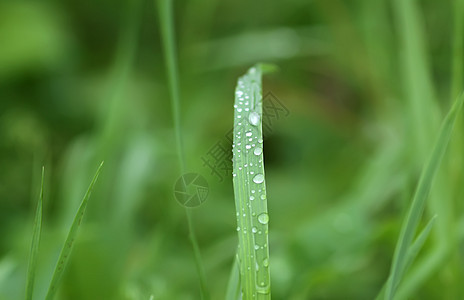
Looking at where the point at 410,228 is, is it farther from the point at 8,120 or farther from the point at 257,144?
the point at 8,120

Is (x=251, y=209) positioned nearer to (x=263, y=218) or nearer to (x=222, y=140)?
(x=263, y=218)

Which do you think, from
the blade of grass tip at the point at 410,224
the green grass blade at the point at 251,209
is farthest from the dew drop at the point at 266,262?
the blade of grass tip at the point at 410,224

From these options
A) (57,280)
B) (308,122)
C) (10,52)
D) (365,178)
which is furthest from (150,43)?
(57,280)

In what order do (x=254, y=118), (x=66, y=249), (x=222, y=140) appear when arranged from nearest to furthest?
(x=66, y=249)
(x=254, y=118)
(x=222, y=140)

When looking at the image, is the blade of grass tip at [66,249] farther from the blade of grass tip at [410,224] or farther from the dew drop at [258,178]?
the blade of grass tip at [410,224]

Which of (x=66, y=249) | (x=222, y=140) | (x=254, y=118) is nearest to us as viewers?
(x=66, y=249)

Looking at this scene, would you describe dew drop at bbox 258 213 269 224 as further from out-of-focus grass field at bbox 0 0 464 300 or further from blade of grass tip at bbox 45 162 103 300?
out-of-focus grass field at bbox 0 0 464 300

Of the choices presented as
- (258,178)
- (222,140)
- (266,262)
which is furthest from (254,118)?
(222,140)
